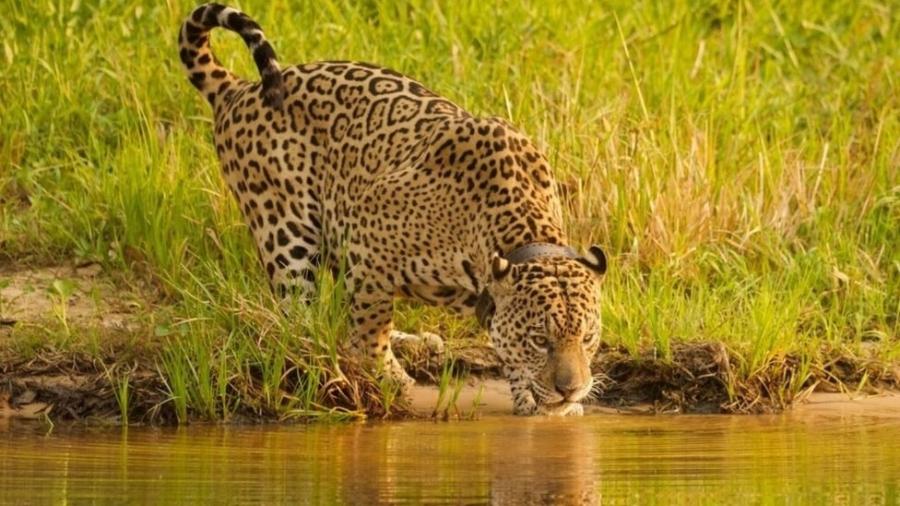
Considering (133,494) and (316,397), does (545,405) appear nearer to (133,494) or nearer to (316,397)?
(316,397)

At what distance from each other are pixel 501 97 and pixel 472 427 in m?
2.93

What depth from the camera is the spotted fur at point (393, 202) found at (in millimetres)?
8711

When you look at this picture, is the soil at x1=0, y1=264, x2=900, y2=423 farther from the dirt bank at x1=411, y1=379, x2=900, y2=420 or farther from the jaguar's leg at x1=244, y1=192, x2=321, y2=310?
the jaguar's leg at x1=244, y1=192, x2=321, y2=310

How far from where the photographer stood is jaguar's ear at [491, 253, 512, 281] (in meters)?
8.62

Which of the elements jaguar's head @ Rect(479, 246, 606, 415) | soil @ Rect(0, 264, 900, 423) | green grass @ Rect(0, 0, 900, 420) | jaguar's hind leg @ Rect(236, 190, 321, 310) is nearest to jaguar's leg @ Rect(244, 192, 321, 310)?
jaguar's hind leg @ Rect(236, 190, 321, 310)

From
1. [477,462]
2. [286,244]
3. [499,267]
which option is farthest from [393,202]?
[477,462]

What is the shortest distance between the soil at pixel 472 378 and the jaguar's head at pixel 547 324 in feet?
1.27

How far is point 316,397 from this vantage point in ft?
28.8

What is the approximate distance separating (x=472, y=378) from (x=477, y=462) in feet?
6.47

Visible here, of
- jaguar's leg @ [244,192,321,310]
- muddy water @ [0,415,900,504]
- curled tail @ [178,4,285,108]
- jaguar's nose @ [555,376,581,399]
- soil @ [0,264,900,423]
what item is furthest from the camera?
curled tail @ [178,4,285,108]

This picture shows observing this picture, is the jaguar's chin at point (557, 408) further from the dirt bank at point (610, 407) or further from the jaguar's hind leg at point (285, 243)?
the jaguar's hind leg at point (285, 243)

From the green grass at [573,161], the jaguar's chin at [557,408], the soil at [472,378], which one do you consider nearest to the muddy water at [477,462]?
the jaguar's chin at [557,408]

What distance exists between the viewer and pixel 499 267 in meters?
8.63

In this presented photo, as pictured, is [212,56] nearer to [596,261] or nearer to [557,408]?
[596,261]
